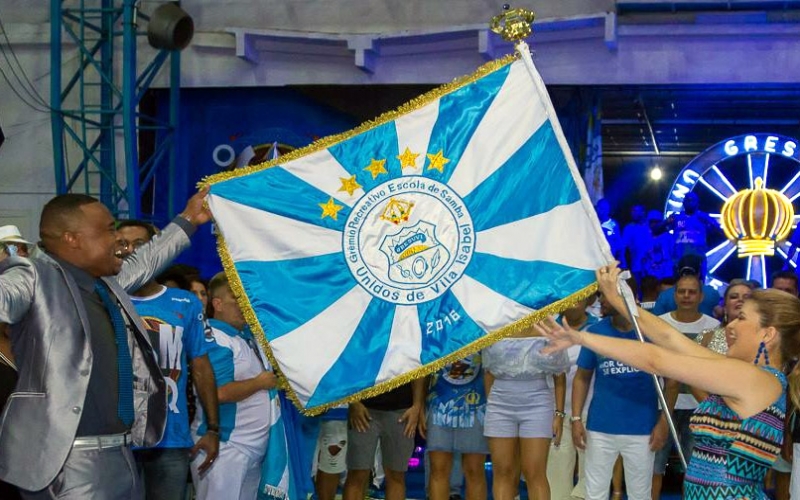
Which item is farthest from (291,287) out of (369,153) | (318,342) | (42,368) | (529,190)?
(42,368)

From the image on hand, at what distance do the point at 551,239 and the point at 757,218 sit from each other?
8.68m

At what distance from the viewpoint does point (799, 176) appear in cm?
1384

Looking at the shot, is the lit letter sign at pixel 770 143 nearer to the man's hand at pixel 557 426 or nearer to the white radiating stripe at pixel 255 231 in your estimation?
the man's hand at pixel 557 426

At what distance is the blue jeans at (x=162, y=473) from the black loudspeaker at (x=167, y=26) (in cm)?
611

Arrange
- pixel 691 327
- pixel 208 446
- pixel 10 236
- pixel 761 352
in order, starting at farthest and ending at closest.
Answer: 1. pixel 691 327
2. pixel 10 236
3. pixel 208 446
4. pixel 761 352

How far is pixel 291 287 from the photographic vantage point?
5078mm

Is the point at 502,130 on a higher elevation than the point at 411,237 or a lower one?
higher

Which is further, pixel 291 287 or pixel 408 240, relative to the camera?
pixel 291 287

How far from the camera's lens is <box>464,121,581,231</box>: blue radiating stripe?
4.94 meters

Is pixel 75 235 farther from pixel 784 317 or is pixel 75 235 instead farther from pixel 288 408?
pixel 288 408

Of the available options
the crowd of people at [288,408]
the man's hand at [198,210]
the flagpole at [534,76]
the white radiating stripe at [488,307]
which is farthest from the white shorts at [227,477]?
the flagpole at [534,76]

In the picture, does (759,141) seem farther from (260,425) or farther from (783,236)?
(260,425)

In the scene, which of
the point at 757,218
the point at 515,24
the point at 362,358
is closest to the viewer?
the point at 515,24

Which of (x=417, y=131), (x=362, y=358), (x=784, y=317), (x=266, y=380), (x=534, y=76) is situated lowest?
(x=266, y=380)
